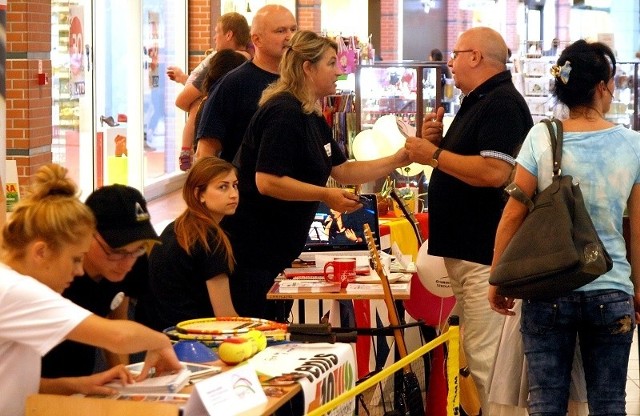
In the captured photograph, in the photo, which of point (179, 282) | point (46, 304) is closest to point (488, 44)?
point (179, 282)

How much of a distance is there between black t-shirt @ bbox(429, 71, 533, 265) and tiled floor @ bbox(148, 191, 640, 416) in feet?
5.62

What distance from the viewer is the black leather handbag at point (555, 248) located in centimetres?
353

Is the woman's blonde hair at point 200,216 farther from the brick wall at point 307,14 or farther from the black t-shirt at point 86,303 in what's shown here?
the brick wall at point 307,14

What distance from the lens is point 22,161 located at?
8.09 metres

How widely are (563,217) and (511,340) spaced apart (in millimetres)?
786

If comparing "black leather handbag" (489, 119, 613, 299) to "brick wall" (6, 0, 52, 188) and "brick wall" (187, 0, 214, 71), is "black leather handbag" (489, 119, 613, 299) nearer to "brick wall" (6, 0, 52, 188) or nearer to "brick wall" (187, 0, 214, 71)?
"brick wall" (6, 0, 52, 188)

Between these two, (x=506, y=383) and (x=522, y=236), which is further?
(x=506, y=383)

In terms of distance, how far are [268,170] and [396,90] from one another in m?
4.73

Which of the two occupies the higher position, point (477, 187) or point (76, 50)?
point (76, 50)

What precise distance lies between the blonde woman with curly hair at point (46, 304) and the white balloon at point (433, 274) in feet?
8.77

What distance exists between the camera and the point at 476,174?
177 inches

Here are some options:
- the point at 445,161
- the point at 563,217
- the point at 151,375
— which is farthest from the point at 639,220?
the point at 151,375

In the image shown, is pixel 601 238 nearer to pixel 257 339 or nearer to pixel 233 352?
pixel 257 339

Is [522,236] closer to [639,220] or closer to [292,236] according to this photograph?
[639,220]
